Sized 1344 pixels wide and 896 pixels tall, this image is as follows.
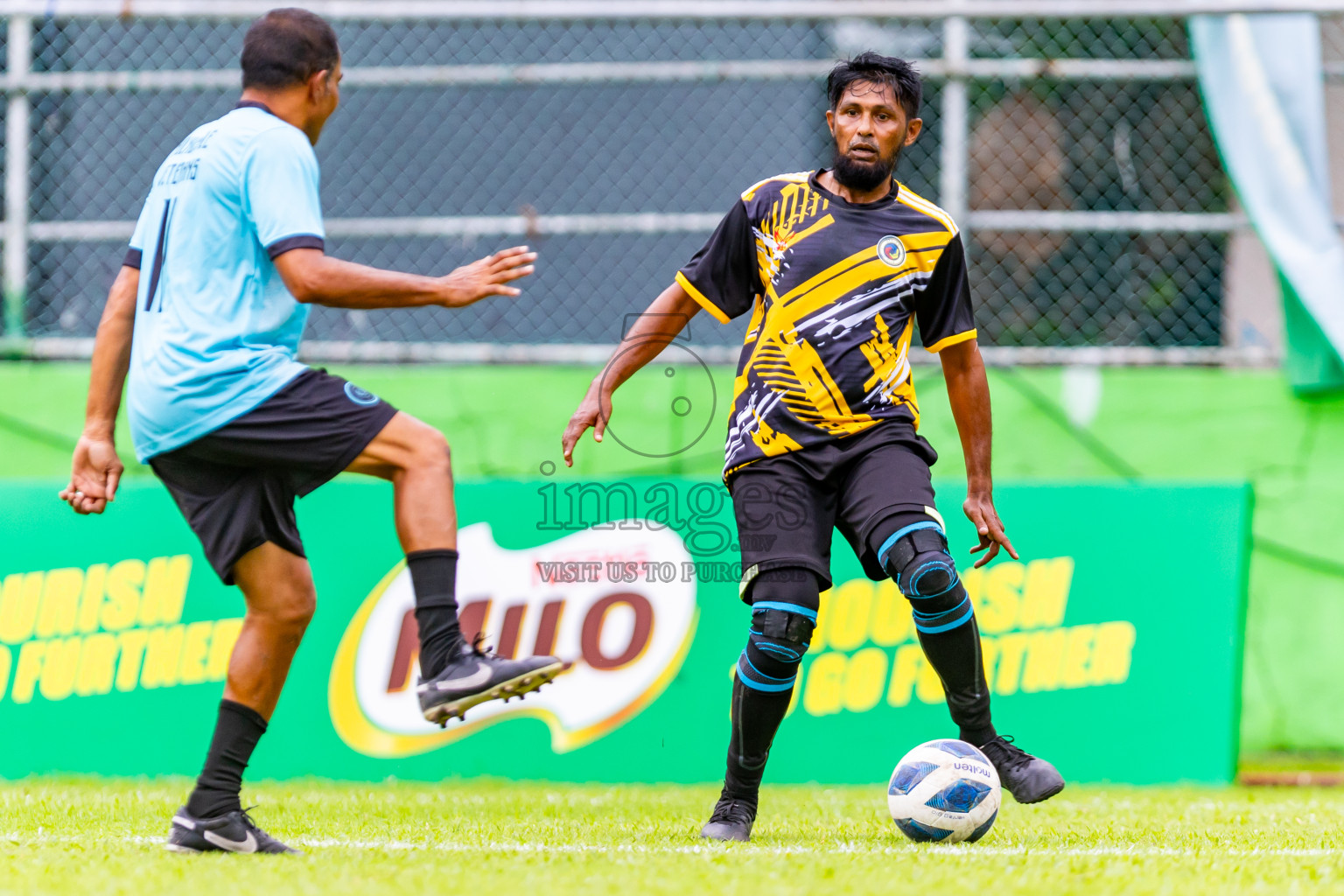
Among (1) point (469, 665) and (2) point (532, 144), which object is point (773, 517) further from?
(2) point (532, 144)

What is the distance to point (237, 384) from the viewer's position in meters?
3.29

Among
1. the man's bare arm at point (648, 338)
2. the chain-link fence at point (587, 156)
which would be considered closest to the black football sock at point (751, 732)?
the man's bare arm at point (648, 338)

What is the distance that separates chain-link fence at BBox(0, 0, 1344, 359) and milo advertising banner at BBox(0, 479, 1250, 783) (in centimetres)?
110

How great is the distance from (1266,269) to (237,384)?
4.82 metres

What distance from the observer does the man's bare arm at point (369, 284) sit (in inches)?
126

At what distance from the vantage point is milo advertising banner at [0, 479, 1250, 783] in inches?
202

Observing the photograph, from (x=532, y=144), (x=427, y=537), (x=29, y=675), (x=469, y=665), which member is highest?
(x=532, y=144)

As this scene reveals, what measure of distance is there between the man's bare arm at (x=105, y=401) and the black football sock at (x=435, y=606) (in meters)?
0.96

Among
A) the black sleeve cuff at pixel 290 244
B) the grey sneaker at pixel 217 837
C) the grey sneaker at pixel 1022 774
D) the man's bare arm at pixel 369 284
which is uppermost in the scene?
the black sleeve cuff at pixel 290 244

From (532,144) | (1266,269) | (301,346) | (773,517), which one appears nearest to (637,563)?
(773,517)

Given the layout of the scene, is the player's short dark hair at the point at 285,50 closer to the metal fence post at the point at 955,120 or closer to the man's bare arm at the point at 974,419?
the man's bare arm at the point at 974,419

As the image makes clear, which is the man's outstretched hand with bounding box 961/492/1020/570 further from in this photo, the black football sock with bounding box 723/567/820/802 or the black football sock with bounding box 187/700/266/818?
the black football sock with bounding box 187/700/266/818

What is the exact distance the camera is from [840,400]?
152 inches

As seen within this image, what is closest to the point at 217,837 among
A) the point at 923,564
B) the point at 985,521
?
the point at 923,564
